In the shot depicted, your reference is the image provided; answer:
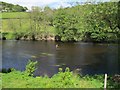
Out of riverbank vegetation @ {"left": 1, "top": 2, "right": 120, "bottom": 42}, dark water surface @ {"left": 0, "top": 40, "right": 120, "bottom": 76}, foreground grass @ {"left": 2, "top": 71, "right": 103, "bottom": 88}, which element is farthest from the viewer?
riverbank vegetation @ {"left": 1, "top": 2, "right": 120, "bottom": 42}

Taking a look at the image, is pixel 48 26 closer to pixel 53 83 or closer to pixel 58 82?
pixel 58 82

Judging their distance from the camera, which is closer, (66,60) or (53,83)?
(53,83)

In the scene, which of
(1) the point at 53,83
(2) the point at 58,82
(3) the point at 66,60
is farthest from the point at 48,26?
(1) the point at 53,83

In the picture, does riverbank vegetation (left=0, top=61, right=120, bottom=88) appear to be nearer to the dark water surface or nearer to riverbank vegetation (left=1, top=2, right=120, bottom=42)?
the dark water surface

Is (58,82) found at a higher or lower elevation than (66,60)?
higher

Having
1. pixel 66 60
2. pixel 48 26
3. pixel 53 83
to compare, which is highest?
pixel 48 26

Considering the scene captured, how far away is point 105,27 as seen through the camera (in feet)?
110

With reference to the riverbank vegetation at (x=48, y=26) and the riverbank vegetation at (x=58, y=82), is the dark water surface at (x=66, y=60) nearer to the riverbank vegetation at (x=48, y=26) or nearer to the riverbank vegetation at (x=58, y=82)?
the riverbank vegetation at (x=58, y=82)

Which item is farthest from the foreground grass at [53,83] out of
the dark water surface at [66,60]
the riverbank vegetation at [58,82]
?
the dark water surface at [66,60]

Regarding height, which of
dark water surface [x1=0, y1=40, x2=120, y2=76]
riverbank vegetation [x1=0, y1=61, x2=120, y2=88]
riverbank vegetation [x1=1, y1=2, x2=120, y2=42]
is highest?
riverbank vegetation [x1=1, y1=2, x2=120, y2=42]

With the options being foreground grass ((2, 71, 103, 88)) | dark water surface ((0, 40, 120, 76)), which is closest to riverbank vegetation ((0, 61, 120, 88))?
foreground grass ((2, 71, 103, 88))

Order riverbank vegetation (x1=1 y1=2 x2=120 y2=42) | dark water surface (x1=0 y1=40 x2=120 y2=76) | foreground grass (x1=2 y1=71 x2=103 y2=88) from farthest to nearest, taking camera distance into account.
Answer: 1. riverbank vegetation (x1=1 y1=2 x2=120 y2=42)
2. dark water surface (x1=0 y1=40 x2=120 y2=76)
3. foreground grass (x1=2 y1=71 x2=103 y2=88)

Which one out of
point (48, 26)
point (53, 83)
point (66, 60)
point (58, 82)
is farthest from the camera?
point (48, 26)

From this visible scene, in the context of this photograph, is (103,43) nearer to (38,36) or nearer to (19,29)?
(38,36)
